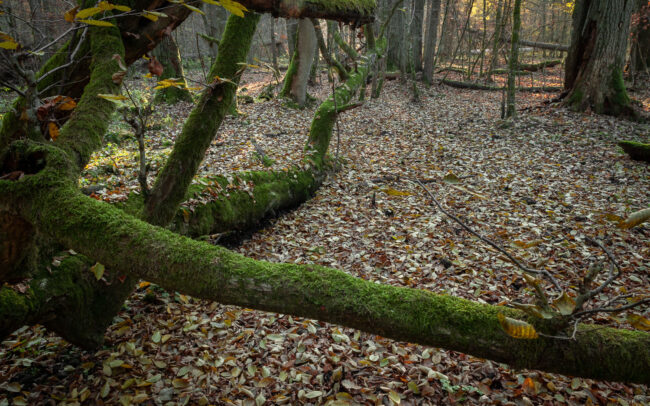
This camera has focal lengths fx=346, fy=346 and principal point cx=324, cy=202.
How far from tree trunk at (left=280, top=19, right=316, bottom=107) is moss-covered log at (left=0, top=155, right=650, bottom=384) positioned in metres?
10.0

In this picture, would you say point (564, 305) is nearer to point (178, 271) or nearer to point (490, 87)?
point (178, 271)

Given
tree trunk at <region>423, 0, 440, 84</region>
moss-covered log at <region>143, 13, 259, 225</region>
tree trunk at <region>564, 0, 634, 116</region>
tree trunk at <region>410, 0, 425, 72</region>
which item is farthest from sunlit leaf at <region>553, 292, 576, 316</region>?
tree trunk at <region>410, 0, 425, 72</region>

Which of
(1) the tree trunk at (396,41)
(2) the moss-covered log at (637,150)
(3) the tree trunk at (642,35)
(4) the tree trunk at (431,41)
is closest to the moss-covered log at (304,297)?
(2) the moss-covered log at (637,150)

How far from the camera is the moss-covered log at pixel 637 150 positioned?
6.39 metres

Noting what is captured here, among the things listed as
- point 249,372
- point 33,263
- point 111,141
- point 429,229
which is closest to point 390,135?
point 429,229

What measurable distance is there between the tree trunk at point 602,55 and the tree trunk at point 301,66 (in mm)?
7405

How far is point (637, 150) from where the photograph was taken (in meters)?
6.50

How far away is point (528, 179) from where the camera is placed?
6.39 metres

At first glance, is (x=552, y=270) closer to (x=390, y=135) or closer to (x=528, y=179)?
(x=528, y=179)

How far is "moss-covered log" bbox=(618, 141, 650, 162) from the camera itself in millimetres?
6387

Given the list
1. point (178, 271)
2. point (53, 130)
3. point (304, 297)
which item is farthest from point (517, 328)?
point (53, 130)

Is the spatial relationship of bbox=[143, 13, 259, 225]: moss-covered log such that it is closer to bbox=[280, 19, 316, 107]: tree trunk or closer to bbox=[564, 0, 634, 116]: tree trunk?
bbox=[280, 19, 316, 107]: tree trunk

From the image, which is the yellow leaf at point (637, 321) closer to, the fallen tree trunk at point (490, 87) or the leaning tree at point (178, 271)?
the leaning tree at point (178, 271)

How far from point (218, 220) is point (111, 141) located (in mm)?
5098
